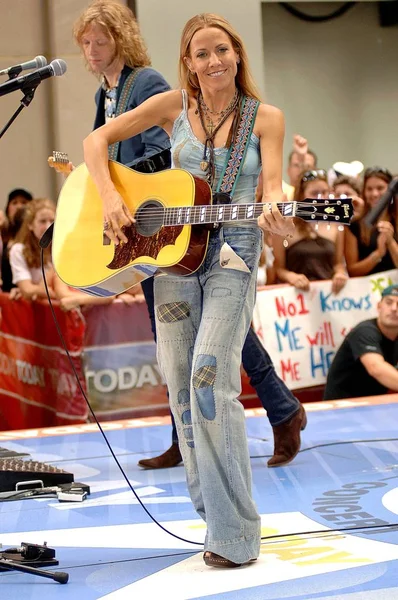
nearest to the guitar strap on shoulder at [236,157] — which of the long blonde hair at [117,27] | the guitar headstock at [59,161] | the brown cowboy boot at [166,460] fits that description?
the guitar headstock at [59,161]

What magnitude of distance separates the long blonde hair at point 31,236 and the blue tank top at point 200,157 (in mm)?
4487

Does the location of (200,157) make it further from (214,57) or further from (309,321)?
(309,321)

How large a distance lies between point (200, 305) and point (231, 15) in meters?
8.28

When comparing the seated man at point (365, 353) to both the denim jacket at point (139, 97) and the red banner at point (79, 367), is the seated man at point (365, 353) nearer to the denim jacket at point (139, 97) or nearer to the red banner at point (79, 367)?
the red banner at point (79, 367)

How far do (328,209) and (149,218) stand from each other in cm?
78

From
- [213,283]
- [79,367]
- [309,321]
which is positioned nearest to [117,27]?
[213,283]

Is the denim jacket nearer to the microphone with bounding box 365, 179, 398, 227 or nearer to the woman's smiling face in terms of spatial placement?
the woman's smiling face

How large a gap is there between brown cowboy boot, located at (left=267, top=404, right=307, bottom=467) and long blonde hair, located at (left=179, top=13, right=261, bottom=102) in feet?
6.68

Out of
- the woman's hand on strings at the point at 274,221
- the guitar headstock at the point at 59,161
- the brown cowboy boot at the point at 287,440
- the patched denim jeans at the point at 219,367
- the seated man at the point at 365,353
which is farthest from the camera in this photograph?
the seated man at the point at 365,353

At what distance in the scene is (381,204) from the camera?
8.50m

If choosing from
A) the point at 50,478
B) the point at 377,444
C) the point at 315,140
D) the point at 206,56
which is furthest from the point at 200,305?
the point at 315,140

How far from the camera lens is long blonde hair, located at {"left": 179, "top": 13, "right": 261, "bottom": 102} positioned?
3809 mm

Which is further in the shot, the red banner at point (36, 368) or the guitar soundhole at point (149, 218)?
the red banner at point (36, 368)

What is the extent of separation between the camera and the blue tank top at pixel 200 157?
3.79 meters
